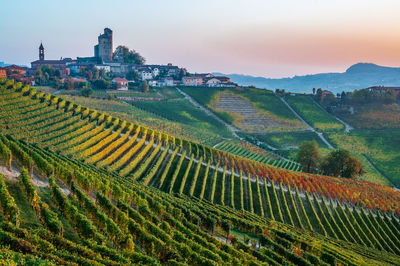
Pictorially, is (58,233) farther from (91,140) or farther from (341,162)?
(341,162)

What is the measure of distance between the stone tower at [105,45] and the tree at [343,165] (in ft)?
451

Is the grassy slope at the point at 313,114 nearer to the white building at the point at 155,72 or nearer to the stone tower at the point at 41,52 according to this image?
the white building at the point at 155,72

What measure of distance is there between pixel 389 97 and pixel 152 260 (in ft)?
499

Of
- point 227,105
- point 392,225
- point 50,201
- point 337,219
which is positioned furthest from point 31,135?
point 227,105

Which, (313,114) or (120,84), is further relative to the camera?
(313,114)

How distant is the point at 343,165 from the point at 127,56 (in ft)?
454

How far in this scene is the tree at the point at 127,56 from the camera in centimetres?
17388

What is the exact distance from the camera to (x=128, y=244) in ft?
62.6

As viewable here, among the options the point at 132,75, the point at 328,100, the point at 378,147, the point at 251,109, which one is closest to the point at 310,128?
the point at 378,147

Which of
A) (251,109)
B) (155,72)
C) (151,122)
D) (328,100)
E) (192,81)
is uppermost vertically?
(155,72)

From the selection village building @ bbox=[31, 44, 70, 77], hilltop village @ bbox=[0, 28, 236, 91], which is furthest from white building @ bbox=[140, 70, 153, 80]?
village building @ bbox=[31, 44, 70, 77]

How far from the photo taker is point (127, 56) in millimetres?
175500

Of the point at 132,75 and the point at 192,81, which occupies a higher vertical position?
the point at 132,75

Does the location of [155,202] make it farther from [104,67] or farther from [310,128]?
[104,67]
